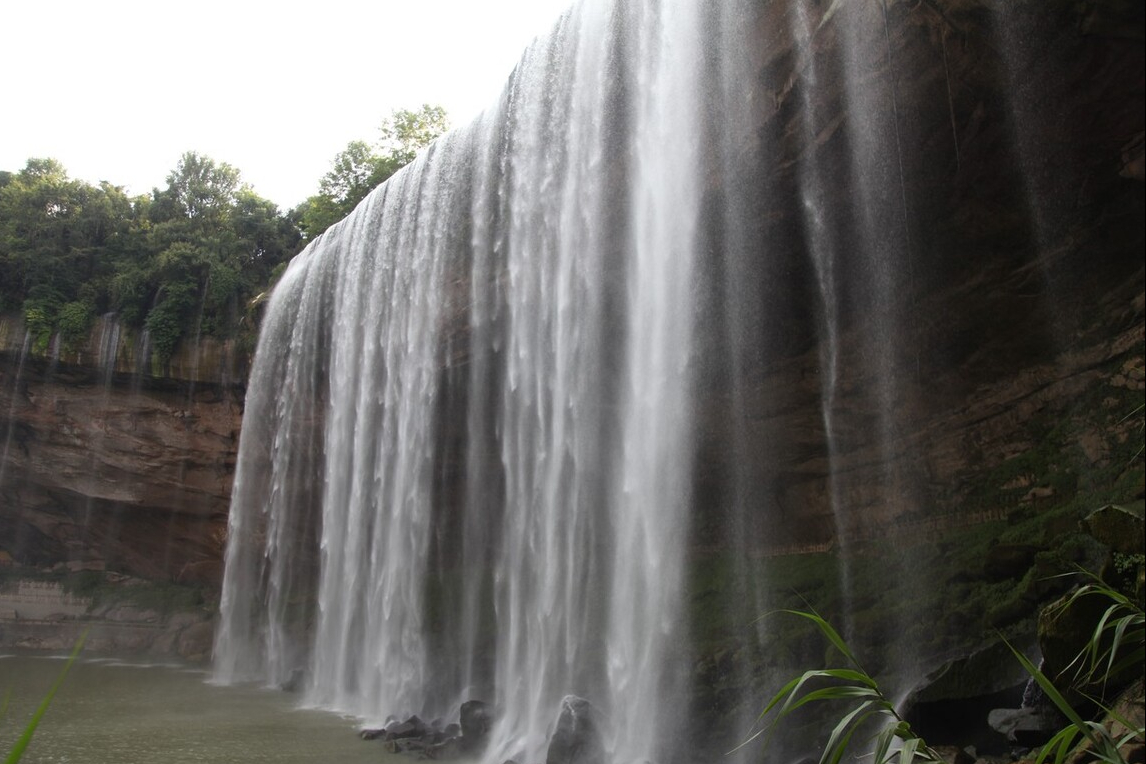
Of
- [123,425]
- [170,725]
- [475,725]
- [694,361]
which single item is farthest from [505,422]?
[123,425]

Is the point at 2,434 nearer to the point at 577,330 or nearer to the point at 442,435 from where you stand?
the point at 442,435

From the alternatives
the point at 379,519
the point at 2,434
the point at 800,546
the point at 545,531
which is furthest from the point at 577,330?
the point at 2,434

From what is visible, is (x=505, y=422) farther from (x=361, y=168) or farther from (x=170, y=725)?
(x=361, y=168)

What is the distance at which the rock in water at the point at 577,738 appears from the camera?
8703 mm

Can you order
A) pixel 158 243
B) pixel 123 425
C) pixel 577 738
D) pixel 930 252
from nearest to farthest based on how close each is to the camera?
pixel 577 738, pixel 930 252, pixel 123 425, pixel 158 243

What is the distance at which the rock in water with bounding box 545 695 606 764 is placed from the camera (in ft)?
28.6

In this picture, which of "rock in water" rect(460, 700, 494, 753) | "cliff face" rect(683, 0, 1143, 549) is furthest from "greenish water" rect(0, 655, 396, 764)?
"cliff face" rect(683, 0, 1143, 549)

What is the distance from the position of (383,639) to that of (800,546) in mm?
7315

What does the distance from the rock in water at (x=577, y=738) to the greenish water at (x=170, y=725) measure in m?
1.94

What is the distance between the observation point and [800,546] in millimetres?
11586

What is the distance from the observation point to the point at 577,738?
8844mm

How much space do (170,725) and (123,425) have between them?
12.6 metres

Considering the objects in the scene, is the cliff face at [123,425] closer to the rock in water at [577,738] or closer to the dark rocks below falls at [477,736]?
the dark rocks below falls at [477,736]

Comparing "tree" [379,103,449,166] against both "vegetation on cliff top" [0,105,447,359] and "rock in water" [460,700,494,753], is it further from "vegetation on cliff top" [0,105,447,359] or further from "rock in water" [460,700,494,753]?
"rock in water" [460,700,494,753]
